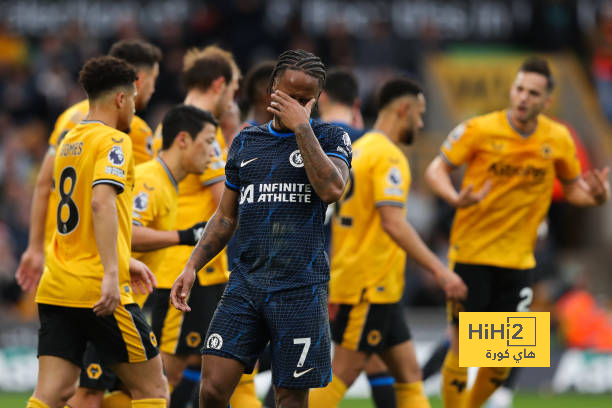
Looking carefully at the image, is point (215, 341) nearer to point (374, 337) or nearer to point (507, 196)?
point (374, 337)

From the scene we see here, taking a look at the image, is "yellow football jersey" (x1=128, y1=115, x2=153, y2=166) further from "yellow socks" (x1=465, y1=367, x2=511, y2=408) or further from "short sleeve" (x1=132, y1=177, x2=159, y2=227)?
"yellow socks" (x1=465, y1=367, x2=511, y2=408)

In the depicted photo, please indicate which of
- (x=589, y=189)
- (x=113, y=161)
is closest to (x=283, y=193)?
(x=113, y=161)

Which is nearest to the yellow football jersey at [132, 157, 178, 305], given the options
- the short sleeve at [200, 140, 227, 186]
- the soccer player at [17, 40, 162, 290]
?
the short sleeve at [200, 140, 227, 186]

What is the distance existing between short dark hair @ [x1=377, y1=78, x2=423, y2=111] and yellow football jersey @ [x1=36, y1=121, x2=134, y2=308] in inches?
108

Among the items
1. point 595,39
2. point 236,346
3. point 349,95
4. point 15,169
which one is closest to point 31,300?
point 15,169

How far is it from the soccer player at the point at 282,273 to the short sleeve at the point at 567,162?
3.17 meters

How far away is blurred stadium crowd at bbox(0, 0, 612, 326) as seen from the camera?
672 inches

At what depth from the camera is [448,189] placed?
797cm

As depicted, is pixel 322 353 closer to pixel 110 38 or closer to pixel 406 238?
pixel 406 238

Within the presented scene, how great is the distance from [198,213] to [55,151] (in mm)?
1143

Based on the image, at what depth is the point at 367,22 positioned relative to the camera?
18594 millimetres

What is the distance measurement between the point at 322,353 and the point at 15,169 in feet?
39.1

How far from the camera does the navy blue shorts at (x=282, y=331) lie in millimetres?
5426

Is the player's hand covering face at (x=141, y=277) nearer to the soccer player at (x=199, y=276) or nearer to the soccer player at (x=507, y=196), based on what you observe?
the soccer player at (x=199, y=276)
